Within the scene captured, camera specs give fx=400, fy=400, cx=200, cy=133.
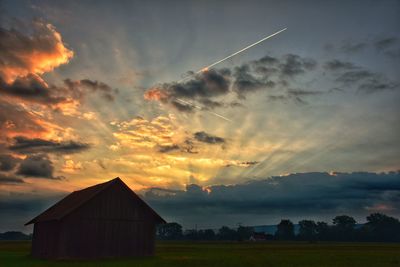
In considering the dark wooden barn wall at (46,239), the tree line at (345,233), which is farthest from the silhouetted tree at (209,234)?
the dark wooden barn wall at (46,239)

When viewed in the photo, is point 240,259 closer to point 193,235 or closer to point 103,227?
point 103,227

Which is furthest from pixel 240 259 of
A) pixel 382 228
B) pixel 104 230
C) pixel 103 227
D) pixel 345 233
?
pixel 382 228

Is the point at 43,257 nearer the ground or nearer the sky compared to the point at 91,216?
nearer the ground

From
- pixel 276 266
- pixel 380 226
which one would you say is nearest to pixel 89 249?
pixel 276 266

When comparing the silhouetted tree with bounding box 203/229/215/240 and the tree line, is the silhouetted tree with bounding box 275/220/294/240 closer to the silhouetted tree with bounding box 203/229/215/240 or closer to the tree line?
the tree line

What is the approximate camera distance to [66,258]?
40.2 metres

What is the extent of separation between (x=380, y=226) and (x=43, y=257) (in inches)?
7129

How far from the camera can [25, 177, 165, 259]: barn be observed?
4081 cm

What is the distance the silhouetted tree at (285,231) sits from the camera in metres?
195

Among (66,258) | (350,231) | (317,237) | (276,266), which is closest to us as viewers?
(276,266)

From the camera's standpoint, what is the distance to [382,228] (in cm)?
18788

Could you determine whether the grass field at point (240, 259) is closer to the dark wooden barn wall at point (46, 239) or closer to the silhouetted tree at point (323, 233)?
the dark wooden barn wall at point (46, 239)

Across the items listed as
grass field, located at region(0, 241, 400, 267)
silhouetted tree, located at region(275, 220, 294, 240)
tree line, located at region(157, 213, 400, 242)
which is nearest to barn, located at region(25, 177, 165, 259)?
grass field, located at region(0, 241, 400, 267)

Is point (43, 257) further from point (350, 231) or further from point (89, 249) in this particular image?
point (350, 231)
